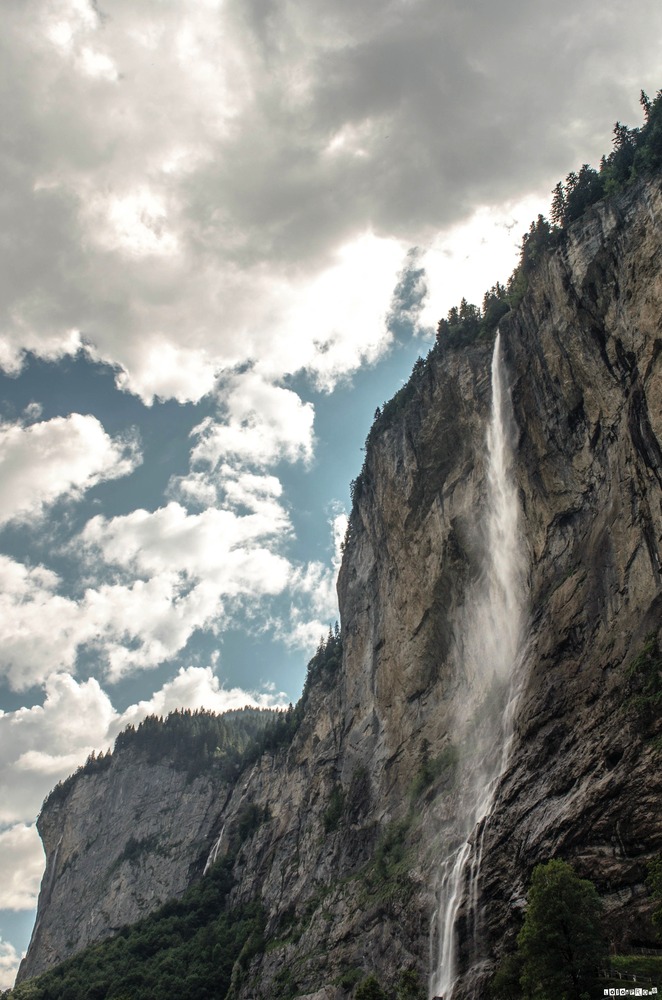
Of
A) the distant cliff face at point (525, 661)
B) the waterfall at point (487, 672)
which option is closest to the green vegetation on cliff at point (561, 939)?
the distant cliff face at point (525, 661)

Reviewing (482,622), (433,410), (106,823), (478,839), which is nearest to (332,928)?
(478,839)

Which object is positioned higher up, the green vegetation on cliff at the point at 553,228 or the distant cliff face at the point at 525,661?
the green vegetation on cliff at the point at 553,228

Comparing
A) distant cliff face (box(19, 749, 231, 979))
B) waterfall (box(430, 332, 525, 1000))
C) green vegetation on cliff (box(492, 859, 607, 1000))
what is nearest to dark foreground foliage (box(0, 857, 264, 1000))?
distant cliff face (box(19, 749, 231, 979))

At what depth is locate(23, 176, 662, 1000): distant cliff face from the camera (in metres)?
44.5

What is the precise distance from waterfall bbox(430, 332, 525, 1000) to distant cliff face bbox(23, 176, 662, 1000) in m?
1.57

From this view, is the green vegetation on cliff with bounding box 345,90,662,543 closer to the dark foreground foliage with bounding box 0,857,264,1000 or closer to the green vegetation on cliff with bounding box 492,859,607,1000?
the green vegetation on cliff with bounding box 492,859,607,1000

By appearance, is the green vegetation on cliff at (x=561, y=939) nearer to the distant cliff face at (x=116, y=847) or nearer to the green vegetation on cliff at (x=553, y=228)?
the green vegetation on cliff at (x=553, y=228)

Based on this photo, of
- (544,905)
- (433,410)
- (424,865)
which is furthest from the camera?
(433,410)

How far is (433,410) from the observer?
8262 cm

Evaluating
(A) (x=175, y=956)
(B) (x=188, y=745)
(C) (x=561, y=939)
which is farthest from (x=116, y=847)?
(C) (x=561, y=939)

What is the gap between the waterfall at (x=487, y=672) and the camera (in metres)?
50.8

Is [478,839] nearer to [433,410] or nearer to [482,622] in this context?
[482,622]

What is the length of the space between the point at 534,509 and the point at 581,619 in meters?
13.3

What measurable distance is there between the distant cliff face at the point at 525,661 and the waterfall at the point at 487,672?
5.16 feet
